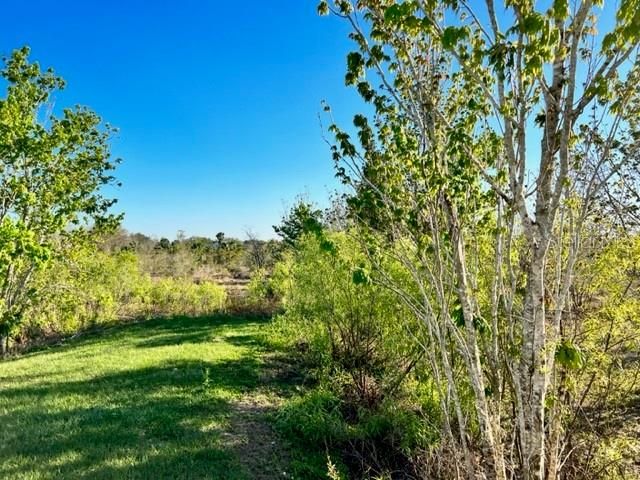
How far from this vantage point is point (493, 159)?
10.4 ft

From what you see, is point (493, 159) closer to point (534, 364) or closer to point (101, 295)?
point (534, 364)

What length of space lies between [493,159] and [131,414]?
216 inches

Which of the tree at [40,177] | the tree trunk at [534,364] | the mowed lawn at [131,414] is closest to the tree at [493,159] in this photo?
the tree trunk at [534,364]

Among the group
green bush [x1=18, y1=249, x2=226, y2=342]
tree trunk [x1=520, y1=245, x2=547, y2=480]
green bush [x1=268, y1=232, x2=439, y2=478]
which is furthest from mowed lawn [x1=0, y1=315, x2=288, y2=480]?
tree trunk [x1=520, y1=245, x2=547, y2=480]

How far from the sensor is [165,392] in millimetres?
6867

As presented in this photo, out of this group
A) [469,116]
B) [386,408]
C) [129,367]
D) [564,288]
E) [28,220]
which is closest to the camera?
[564,288]

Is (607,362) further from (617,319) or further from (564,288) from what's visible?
(564,288)

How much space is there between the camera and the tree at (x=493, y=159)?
2363mm

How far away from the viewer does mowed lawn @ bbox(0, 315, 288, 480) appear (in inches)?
171

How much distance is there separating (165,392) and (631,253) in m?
6.57

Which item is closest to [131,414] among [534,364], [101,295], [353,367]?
[353,367]

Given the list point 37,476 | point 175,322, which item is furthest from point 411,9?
point 175,322

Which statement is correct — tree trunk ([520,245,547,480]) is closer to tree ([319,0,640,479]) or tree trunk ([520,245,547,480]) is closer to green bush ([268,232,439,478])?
tree ([319,0,640,479])

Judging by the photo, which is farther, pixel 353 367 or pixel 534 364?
pixel 353 367
